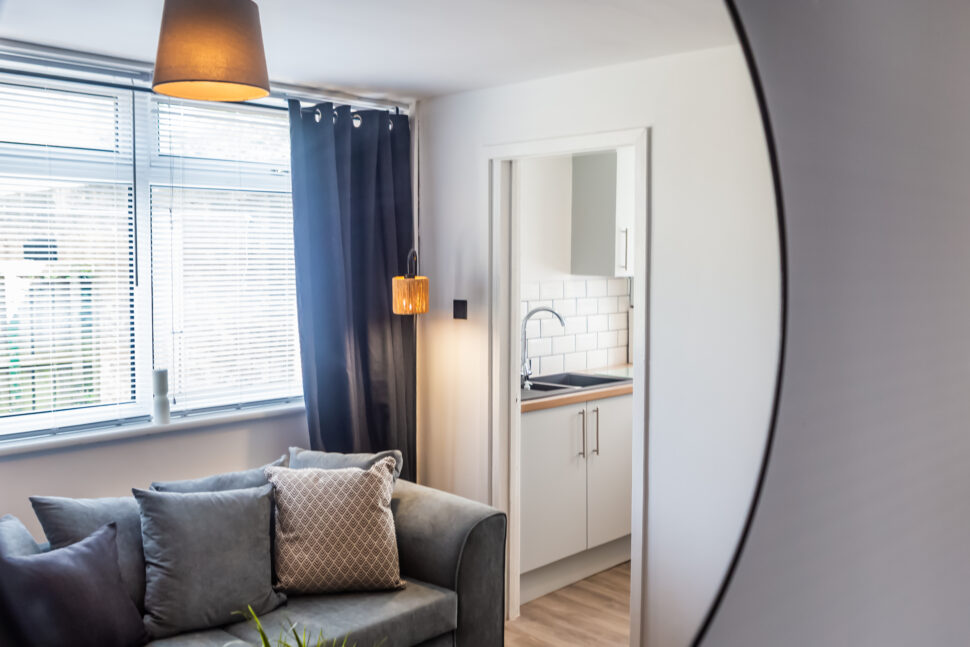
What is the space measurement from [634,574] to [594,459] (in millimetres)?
765

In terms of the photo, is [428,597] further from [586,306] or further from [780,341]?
[780,341]

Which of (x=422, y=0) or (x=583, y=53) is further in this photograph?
(x=583, y=53)

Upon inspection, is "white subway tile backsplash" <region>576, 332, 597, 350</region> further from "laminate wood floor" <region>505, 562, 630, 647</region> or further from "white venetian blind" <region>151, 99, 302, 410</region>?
"white venetian blind" <region>151, 99, 302, 410</region>

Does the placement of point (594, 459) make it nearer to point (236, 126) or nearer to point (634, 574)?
point (634, 574)

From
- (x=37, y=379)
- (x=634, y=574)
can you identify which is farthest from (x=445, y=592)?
(x=37, y=379)

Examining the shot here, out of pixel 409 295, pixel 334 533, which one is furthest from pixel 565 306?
pixel 334 533

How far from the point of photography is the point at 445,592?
7.76 ft

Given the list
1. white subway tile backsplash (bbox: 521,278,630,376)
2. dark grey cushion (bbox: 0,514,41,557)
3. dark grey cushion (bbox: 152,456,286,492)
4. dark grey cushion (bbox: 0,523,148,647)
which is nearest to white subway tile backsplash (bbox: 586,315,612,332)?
white subway tile backsplash (bbox: 521,278,630,376)

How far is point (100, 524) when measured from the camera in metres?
2.12

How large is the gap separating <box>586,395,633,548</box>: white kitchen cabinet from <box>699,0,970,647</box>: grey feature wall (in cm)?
307

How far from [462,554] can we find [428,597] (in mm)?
157

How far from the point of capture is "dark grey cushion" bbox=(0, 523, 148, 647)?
1.80m

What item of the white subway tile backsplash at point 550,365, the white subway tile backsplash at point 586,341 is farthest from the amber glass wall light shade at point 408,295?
the white subway tile backsplash at point 586,341

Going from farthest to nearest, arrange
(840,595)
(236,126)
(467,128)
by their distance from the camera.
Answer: (467,128) < (236,126) < (840,595)
